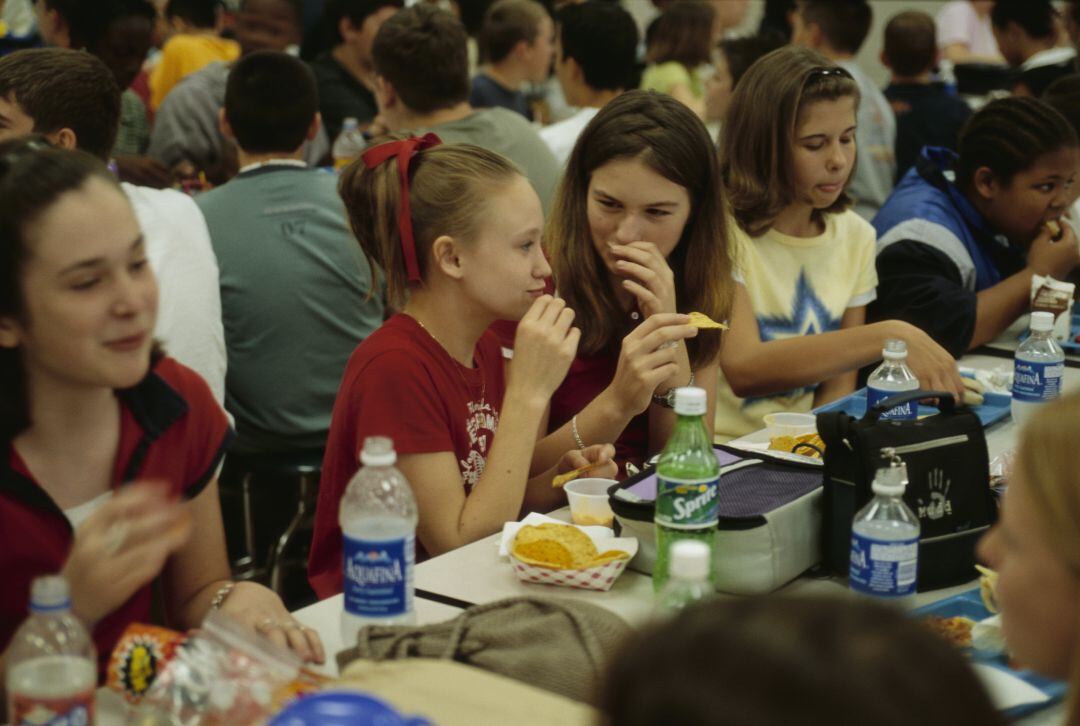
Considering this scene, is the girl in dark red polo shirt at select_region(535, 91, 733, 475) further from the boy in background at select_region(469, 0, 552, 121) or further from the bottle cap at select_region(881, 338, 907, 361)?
the boy in background at select_region(469, 0, 552, 121)

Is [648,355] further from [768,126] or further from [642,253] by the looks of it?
[768,126]

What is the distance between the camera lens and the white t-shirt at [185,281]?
10.3ft

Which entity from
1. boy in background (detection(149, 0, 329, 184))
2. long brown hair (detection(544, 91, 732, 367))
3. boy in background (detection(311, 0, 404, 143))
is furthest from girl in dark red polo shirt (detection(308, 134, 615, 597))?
boy in background (detection(311, 0, 404, 143))

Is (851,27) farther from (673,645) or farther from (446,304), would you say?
(673,645)

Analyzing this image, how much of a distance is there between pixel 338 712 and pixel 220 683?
537 mm

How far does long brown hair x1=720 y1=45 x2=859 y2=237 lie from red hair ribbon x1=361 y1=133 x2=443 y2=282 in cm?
119

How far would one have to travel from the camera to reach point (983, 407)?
122 inches

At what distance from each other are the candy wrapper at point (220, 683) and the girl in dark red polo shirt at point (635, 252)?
46.3 inches

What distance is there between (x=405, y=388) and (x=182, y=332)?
3.63 ft

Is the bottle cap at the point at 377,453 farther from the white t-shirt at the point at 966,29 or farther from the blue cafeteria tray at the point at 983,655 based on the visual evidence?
the white t-shirt at the point at 966,29

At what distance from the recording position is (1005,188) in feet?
12.4

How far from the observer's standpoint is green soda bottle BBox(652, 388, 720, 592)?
1.91 meters

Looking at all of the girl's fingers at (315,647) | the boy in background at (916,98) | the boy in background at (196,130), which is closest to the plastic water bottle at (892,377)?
the girl's fingers at (315,647)

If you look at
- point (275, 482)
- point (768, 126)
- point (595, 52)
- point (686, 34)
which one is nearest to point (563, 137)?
point (595, 52)
